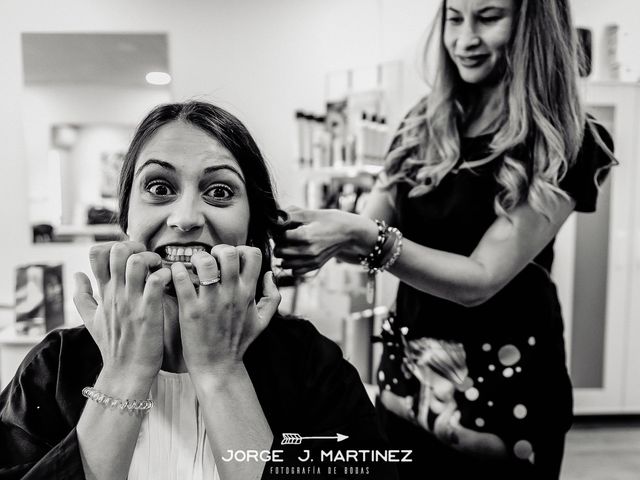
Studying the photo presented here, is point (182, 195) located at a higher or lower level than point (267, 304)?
higher

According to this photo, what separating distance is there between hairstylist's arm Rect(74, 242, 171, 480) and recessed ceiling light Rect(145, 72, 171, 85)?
1.37 ft

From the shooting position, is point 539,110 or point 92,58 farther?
point 92,58

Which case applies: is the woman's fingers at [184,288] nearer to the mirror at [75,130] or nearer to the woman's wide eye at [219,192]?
the woman's wide eye at [219,192]

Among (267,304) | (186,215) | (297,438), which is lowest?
(297,438)

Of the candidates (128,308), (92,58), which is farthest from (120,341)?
(92,58)

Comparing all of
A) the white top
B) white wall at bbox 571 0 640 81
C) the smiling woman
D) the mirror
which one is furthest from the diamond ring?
white wall at bbox 571 0 640 81

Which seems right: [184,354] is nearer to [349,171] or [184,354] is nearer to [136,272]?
[136,272]

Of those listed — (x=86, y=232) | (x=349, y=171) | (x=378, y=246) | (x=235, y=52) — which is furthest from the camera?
(x=349, y=171)

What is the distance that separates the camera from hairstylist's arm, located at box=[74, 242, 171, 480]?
23.1 inches

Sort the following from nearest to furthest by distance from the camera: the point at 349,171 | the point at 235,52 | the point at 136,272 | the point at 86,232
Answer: the point at 136,272 → the point at 86,232 → the point at 235,52 → the point at 349,171

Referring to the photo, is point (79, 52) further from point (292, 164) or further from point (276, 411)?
point (276, 411)

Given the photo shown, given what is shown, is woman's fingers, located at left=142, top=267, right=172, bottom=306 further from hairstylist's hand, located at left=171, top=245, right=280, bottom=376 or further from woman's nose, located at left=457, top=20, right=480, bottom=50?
woman's nose, located at left=457, top=20, right=480, bottom=50

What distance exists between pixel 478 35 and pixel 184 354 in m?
0.67

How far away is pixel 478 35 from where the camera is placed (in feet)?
2.72
